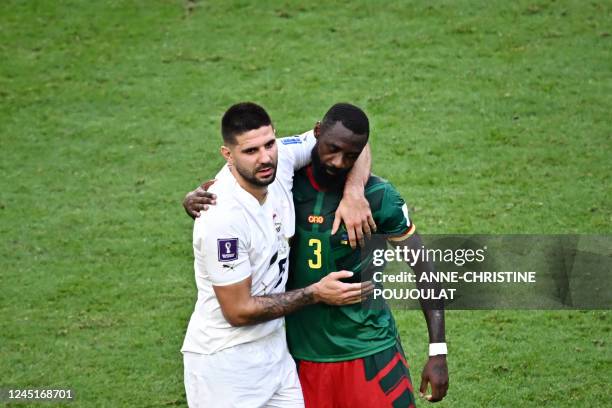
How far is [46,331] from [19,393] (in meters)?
1.02

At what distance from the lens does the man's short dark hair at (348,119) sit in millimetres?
5699

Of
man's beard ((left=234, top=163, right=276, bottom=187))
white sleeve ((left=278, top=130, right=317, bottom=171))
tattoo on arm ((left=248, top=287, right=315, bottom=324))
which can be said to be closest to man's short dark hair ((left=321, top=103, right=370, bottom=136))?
white sleeve ((left=278, top=130, right=317, bottom=171))

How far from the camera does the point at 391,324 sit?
610 centimetres

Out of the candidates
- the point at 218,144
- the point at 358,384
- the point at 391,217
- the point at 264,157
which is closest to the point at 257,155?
the point at 264,157

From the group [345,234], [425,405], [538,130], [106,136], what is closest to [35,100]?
[106,136]

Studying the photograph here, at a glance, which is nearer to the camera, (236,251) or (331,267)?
(236,251)

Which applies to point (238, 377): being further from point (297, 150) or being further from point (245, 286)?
point (297, 150)

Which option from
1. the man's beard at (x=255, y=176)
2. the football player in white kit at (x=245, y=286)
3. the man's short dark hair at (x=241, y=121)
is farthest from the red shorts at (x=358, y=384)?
the man's short dark hair at (x=241, y=121)

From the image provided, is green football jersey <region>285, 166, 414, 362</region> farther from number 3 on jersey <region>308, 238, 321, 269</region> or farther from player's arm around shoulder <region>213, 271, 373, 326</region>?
player's arm around shoulder <region>213, 271, 373, 326</region>

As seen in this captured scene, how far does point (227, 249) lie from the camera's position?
539 cm

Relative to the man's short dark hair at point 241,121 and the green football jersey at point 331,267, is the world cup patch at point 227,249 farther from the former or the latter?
the green football jersey at point 331,267

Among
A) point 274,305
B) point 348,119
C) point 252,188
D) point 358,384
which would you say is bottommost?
point 358,384

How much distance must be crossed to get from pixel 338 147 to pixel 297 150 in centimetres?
40

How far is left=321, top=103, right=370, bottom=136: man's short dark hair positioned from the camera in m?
5.70
